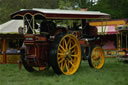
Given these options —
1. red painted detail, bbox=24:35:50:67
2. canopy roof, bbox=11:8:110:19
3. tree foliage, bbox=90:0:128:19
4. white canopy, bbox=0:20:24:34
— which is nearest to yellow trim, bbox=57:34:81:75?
red painted detail, bbox=24:35:50:67

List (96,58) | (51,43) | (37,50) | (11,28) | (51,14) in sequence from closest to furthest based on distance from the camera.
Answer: (51,14), (37,50), (51,43), (96,58), (11,28)

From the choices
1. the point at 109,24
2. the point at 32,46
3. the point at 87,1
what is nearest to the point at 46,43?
the point at 32,46

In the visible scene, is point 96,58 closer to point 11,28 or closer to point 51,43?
point 51,43

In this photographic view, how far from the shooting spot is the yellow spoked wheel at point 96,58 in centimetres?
1211

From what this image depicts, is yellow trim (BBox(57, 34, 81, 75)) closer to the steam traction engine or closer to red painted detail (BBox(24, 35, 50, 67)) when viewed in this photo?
the steam traction engine

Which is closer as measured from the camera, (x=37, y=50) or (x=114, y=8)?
(x=37, y=50)

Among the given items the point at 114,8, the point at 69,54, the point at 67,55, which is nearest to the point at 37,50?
the point at 67,55

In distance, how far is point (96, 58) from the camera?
1245cm

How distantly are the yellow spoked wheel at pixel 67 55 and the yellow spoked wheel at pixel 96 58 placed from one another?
1219mm

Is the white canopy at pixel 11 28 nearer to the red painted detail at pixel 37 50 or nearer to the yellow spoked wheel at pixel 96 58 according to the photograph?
the yellow spoked wheel at pixel 96 58

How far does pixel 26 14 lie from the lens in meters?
10.0

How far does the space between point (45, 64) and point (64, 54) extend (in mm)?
794

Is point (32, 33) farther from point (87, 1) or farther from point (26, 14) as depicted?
point (87, 1)

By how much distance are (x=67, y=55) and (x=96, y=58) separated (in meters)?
2.37
